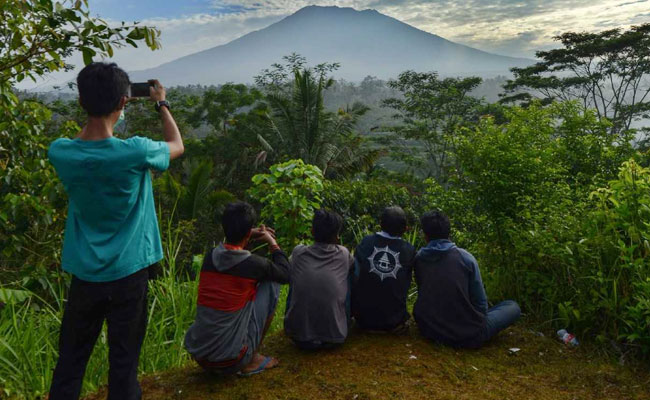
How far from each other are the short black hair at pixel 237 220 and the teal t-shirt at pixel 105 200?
596 mm

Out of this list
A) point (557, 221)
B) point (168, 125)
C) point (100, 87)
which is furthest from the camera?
point (557, 221)

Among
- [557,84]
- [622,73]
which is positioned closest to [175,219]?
[557,84]

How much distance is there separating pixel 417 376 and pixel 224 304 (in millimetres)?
1221

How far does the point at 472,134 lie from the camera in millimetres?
4418

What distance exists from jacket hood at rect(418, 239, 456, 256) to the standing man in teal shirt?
1.90m

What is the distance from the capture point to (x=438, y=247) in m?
3.24

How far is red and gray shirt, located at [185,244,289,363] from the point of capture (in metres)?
2.52

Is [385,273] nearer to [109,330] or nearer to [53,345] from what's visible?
[109,330]

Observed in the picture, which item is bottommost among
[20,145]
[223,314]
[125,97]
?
[223,314]

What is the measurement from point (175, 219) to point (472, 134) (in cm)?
1053

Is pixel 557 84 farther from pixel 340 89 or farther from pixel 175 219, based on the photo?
pixel 340 89

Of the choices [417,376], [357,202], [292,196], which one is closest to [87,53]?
[292,196]

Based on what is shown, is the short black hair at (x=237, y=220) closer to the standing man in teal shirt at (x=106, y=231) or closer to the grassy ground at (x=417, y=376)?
the standing man in teal shirt at (x=106, y=231)

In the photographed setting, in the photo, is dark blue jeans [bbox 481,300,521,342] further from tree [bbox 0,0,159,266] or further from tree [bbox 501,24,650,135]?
tree [bbox 501,24,650,135]
